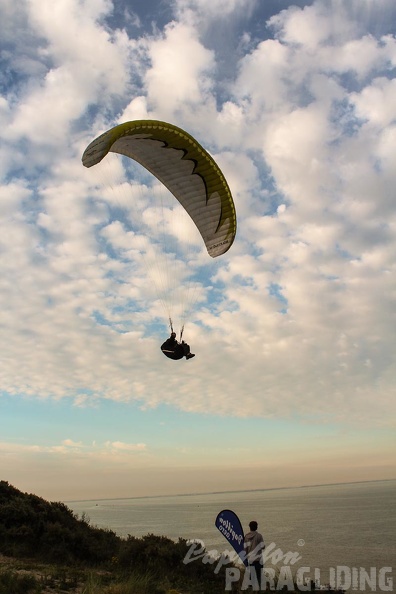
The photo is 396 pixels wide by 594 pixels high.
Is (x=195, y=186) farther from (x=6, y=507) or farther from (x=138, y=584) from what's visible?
(x=6, y=507)

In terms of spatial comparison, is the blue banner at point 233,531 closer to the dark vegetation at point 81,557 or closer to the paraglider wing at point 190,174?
the dark vegetation at point 81,557

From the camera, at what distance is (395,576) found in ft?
70.5

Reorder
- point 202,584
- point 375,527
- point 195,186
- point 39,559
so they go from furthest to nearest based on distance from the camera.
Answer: point 375,527, point 195,186, point 39,559, point 202,584

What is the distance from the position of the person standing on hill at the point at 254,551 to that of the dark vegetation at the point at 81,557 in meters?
1.67

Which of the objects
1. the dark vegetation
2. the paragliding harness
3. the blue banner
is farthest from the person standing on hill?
the paragliding harness

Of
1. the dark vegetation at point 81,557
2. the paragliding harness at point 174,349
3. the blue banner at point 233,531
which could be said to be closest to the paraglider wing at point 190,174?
the paragliding harness at point 174,349

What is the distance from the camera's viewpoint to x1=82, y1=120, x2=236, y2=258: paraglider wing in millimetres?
13164

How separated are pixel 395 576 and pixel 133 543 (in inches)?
613

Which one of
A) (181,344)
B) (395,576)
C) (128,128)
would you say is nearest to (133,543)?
(181,344)

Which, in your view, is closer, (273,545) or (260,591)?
(260,591)

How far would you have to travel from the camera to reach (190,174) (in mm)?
14195

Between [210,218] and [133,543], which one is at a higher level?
[210,218]

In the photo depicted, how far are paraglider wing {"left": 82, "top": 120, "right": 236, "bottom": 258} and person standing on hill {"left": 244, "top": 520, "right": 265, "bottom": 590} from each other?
8644 mm

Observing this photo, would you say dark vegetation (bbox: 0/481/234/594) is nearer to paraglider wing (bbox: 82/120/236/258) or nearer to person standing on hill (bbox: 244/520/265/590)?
person standing on hill (bbox: 244/520/265/590)
